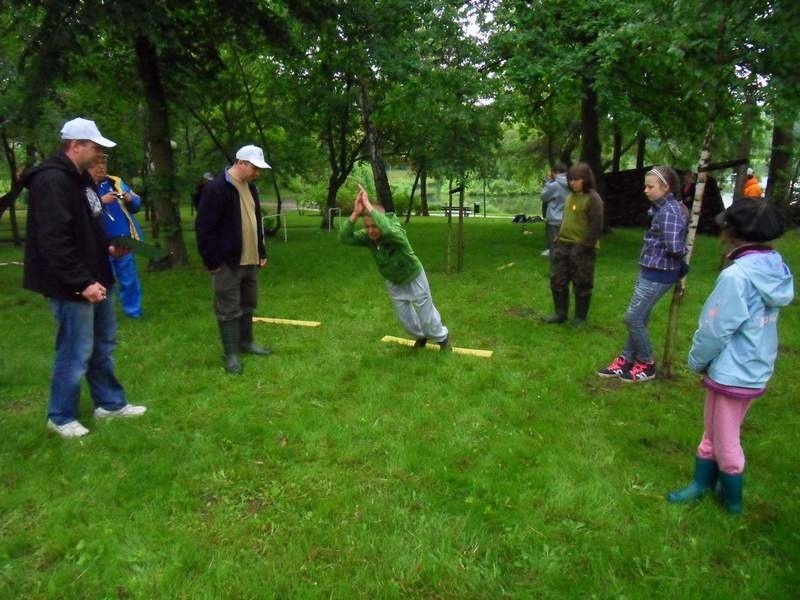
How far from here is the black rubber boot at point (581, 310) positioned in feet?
23.0

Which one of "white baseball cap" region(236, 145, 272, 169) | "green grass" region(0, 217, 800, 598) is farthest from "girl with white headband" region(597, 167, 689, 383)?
"white baseball cap" region(236, 145, 272, 169)

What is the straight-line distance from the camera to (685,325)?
23.3ft

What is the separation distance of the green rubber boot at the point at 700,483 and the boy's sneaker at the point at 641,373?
6.33 ft

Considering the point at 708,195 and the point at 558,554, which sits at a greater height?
the point at 708,195

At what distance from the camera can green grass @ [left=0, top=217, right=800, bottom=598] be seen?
287 cm

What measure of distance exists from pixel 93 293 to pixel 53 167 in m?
0.83

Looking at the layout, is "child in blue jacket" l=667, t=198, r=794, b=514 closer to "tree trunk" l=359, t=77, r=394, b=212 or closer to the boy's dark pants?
the boy's dark pants

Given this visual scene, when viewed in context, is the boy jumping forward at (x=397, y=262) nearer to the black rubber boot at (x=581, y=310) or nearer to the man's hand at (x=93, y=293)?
the black rubber boot at (x=581, y=310)

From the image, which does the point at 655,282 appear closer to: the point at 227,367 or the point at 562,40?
the point at 227,367

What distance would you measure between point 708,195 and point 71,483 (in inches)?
739

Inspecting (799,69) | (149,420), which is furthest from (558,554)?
(799,69)

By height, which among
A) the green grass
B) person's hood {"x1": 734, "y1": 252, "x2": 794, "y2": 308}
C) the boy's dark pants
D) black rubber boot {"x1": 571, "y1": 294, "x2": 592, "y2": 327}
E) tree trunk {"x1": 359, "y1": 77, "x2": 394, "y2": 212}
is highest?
tree trunk {"x1": 359, "y1": 77, "x2": 394, "y2": 212}

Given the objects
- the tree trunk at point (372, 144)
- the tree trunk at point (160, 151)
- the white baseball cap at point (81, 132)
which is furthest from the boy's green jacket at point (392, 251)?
the tree trunk at point (372, 144)

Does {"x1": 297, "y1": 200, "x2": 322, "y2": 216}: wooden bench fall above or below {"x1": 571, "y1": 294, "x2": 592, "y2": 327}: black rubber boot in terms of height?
above
